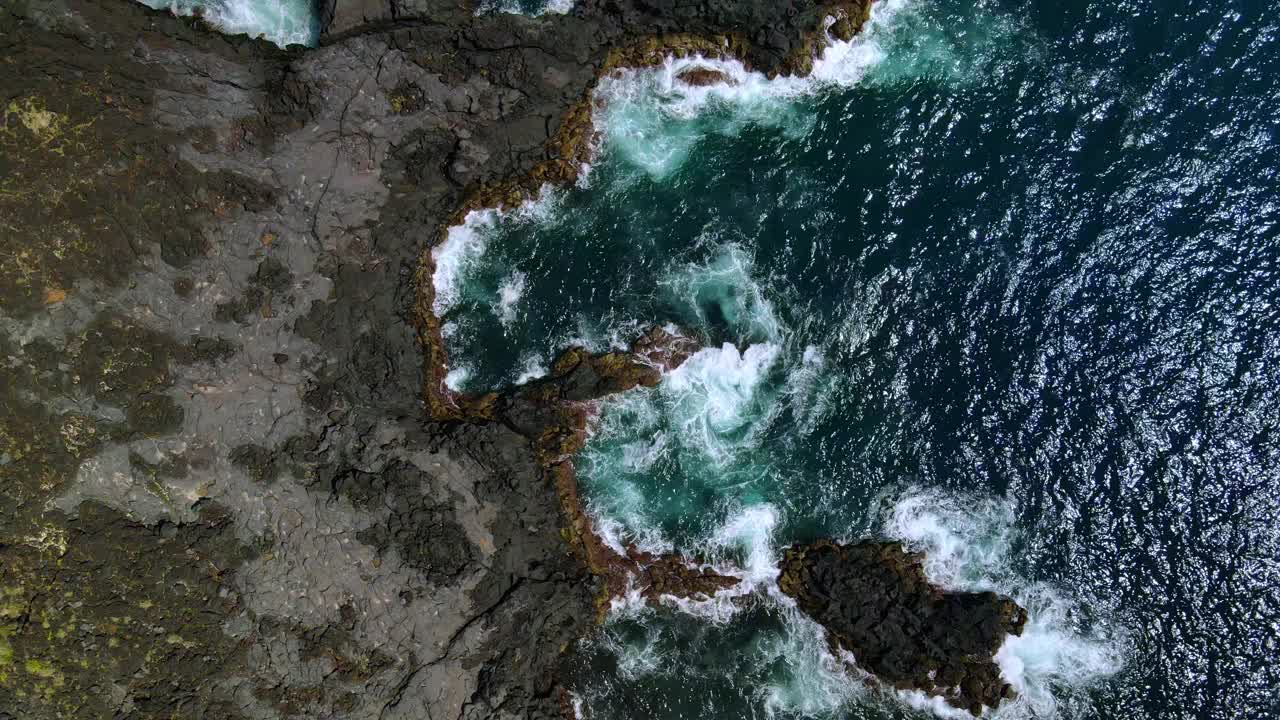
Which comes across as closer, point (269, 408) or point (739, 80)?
point (269, 408)

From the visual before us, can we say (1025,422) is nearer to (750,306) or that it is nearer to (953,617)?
(953,617)

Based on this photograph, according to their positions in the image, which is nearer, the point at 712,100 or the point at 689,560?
the point at 689,560

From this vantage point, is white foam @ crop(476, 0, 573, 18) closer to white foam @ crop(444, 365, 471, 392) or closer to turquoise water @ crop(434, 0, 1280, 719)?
turquoise water @ crop(434, 0, 1280, 719)

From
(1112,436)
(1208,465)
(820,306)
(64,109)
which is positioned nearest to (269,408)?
(64,109)

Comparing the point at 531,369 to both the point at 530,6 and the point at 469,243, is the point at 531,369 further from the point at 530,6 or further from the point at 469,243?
the point at 530,6

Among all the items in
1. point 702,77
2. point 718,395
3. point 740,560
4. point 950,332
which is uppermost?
point 702,77

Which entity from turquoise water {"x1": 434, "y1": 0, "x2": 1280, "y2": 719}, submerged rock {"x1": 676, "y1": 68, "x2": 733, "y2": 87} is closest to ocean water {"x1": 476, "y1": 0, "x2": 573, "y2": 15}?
turquoise water {"x1": 434, "y1": 0, "x2": 1280, "y2": 719}

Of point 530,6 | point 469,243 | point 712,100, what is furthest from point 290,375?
point 712,100
